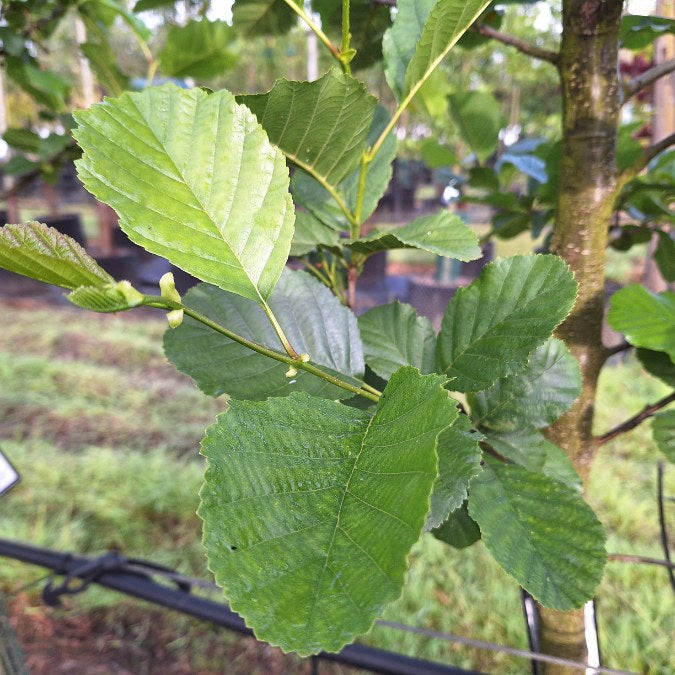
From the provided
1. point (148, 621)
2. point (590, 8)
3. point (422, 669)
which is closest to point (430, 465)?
point (590, 8)

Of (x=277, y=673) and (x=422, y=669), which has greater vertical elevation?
(x=422, y=669)

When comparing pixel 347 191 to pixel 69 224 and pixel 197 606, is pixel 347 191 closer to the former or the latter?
pixel 197 606

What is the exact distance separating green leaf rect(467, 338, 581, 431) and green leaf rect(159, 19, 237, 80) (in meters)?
0.68

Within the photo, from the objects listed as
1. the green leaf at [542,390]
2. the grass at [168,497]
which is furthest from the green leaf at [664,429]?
the grass at [168,497]

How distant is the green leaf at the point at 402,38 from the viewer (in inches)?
16.6

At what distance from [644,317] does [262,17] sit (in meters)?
0.55

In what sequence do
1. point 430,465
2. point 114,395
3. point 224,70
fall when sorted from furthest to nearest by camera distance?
point 114,395
point 224,70
point 430,465

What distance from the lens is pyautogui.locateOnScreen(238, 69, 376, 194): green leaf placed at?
0.36 metres

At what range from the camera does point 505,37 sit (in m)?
0.55

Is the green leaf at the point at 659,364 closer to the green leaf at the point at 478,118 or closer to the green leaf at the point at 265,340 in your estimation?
the green leaf at the point at 265,340

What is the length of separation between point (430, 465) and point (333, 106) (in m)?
0.25

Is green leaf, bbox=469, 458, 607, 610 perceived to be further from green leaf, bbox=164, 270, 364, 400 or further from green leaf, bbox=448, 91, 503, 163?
green leaf, bbox=448, 91, 503, 163

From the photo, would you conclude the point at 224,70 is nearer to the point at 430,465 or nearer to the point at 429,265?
the point at 430,465

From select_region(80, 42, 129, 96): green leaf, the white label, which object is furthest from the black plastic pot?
the white label
